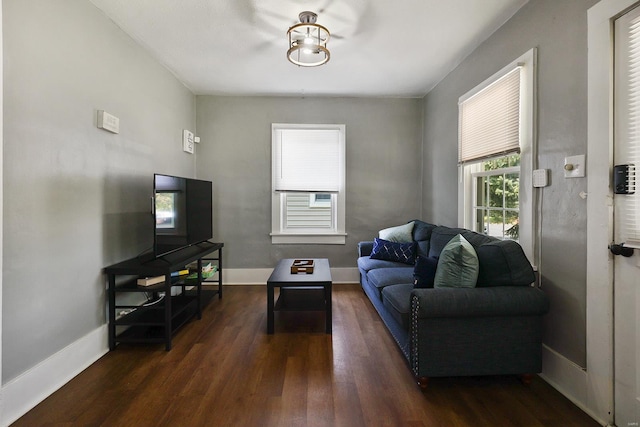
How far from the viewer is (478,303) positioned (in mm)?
1717

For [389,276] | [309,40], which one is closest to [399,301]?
[389,276]

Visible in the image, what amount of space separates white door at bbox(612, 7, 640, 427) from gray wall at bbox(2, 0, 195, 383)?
3354mm

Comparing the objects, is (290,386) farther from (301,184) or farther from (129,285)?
(301,184)

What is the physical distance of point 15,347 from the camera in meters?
1.60

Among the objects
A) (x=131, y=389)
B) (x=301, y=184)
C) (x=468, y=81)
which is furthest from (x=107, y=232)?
(x=468, y=81)

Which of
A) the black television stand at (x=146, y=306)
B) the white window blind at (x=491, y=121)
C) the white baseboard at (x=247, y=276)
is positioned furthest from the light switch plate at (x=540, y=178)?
the black television stand at (x=146, y=306)

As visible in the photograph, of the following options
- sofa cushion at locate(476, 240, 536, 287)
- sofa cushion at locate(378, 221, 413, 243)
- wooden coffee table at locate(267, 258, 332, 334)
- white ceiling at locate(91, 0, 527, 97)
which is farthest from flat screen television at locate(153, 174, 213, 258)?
sofa cushion at locate(476, 240, 536, 287)

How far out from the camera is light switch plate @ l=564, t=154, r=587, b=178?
168 centimetres

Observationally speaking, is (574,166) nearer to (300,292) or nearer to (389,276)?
(389,276)

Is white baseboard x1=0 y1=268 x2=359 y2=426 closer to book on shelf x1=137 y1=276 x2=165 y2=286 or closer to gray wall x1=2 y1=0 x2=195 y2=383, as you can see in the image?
gray wall x1=2 y1=0 x2=195 y2=383

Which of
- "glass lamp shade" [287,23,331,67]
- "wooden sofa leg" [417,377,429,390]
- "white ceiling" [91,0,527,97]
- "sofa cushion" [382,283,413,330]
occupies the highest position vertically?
"white ceiling" [91,0,527,97]

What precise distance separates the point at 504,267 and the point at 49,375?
3066 mm

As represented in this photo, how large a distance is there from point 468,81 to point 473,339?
8.27 feet

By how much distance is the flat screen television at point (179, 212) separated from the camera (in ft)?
Result: 7.98
